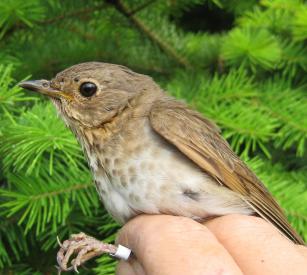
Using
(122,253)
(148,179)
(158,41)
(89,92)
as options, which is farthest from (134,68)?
(122,253)

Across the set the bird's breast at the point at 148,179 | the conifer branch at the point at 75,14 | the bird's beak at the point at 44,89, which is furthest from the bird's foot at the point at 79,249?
the conifer branch at the point at 75,14

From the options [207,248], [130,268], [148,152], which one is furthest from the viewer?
[148,152]

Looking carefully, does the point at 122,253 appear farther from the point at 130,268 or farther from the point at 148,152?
the point at 148,152

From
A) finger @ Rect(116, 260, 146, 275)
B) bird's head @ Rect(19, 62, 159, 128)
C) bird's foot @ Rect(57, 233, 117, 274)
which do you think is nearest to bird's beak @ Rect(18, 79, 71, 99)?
bird's head @ Rect(19, 62, 159, 128)

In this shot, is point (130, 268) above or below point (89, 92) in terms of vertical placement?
below

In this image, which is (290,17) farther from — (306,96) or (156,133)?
(156,133)

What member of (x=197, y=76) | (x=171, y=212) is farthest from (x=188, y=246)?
(x=197, y=76)

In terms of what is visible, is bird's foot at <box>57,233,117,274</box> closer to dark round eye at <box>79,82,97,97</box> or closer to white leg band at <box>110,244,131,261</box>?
white leg band at <box>110,244,131,261</box>
